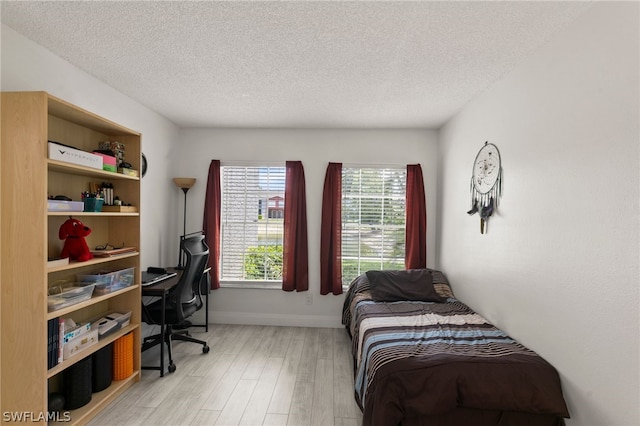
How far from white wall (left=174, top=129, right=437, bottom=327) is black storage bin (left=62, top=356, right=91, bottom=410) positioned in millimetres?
1825

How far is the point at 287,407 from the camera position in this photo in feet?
7.09

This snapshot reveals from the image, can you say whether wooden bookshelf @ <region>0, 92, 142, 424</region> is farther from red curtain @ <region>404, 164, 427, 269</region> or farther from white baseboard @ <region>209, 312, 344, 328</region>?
red curtain @ <region>404, 164, 427, 269</region>

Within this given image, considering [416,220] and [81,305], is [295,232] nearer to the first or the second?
[416,220]

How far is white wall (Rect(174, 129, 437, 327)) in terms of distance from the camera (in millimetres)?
3758

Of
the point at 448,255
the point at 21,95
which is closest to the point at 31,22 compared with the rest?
the point at 21,95

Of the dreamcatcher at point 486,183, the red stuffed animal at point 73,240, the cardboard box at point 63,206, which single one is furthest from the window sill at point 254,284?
the dreamcatcher at point 486,183

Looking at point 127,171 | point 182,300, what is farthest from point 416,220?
point 127,171

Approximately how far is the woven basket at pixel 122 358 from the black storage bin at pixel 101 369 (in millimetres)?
81

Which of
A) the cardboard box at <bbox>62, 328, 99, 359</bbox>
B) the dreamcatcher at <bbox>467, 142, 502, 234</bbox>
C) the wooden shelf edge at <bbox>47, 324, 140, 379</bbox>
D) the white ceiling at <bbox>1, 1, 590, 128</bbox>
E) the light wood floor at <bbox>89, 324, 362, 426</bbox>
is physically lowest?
the light wood floor at <bbox>89, 324, 362, 426</bbox>

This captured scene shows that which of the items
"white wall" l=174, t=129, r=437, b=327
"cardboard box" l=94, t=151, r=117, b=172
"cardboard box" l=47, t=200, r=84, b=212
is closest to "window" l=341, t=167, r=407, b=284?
"white wall" l=174, t=129, r=437, b=327

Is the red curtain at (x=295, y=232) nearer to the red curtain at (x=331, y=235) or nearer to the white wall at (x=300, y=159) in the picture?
the white wall at (x=300, y=159)

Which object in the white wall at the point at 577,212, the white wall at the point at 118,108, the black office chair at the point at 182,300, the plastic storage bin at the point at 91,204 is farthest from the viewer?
the black office chair at the point at 182,300

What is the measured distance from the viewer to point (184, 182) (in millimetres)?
3566

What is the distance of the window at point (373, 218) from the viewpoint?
3.82 m
